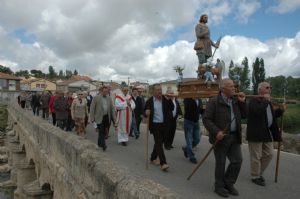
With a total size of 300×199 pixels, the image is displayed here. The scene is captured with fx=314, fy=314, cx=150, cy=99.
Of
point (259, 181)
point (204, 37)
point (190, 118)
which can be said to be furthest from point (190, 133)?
point (204, 37)

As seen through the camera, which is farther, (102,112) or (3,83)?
(3,83)

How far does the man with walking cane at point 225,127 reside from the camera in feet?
17.7

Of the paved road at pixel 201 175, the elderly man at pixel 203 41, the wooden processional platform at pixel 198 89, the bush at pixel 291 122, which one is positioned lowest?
the bush at pixel 291 122

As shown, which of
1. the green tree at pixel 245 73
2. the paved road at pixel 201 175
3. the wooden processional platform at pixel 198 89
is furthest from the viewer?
the green tree at pixel 245 73

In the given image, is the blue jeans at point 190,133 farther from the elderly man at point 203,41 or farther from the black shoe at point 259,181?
the black shoe at point 259,181

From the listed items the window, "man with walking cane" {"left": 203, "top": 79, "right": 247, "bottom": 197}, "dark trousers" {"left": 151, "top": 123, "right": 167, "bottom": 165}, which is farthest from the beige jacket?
the window

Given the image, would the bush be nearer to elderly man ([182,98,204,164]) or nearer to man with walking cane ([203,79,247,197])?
elderly man ([182,98,204,164])

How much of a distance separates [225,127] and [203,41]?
392 cm

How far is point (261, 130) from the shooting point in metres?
6.27

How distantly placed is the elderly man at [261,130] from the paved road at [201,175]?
39 centimetres

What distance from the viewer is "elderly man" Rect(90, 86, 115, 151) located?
9.57 meters

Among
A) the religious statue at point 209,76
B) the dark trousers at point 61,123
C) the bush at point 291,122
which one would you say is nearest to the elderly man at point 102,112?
the religious statue at point 209,76

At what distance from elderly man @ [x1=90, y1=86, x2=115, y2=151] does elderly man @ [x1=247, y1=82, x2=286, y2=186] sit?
4.70 metres

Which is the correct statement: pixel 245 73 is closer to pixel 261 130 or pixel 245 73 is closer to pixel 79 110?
pixel 79 110
